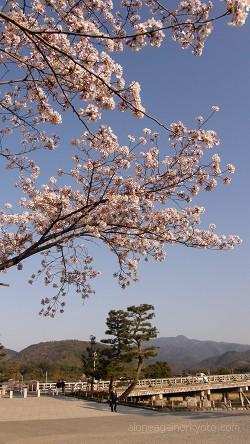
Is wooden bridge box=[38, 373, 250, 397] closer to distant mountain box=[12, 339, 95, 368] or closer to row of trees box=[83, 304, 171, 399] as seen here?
row of trees box=[83, 304, 171, 399]

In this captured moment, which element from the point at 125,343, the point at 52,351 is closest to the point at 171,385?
the point at 125,343

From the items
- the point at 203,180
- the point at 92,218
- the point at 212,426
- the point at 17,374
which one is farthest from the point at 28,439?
the point at 17,374

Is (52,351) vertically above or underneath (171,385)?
above

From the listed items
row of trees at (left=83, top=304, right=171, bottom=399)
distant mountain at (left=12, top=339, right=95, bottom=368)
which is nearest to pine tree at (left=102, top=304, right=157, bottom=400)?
row of trees at (left=83, top=304, right=171, bottom=399)

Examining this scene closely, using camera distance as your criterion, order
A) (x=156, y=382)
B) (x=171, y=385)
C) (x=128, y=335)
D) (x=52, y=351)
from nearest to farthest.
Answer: (x=128, y=335) < (x=171, y=385) < (x=156, y=382) < (x=52, y=351)

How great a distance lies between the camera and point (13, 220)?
8.54 metres

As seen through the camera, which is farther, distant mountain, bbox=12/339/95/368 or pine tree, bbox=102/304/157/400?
distant mountain, bbox=12/339/95/368

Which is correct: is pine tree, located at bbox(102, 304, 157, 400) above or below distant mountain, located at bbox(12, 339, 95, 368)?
below

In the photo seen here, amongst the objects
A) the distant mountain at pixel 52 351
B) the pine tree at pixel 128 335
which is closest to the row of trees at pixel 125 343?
the pine tree at pixel 128 335

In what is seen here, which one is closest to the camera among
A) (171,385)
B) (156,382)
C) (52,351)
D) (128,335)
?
(128,335)

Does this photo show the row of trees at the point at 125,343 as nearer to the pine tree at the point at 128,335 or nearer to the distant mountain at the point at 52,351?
the pine tree at the point at 128,335

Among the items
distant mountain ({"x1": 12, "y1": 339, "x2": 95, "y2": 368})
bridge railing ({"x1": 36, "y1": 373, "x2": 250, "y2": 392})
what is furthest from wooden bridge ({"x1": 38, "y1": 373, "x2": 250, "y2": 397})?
distant mountain ({"x1": 12, "y1": 339, "x2": 95, "y2": 368})

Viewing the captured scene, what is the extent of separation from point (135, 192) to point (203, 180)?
1137 millimetres

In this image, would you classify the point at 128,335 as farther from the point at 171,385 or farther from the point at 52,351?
the point at 52,351
